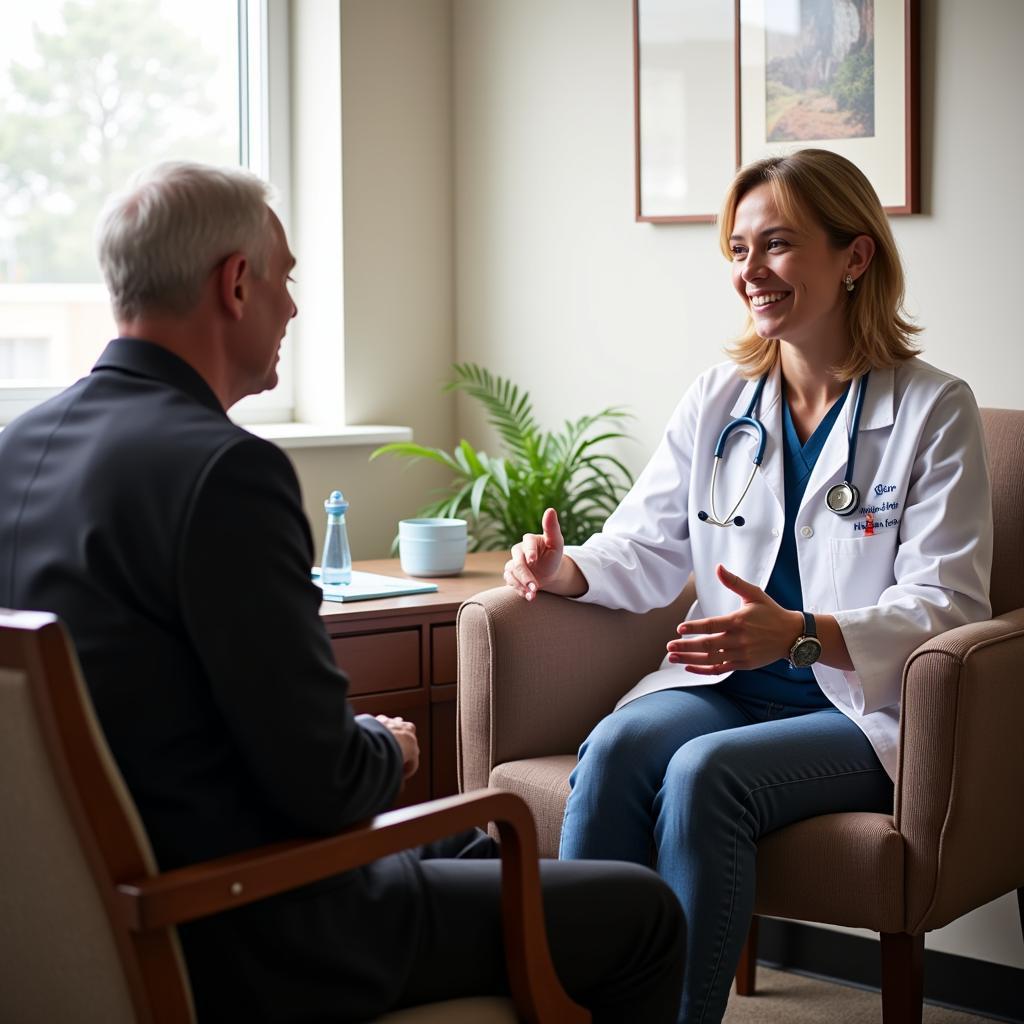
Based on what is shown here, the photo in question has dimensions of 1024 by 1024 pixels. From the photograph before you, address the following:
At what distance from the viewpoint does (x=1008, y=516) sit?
2.35m

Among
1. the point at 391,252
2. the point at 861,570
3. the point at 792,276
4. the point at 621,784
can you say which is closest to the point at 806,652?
the point at 861,570

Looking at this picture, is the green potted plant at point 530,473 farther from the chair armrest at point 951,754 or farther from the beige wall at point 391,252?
the chair armrest at point 951,754

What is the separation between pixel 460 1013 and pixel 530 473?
177 centimetres

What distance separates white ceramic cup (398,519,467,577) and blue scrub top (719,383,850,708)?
0.77 meters

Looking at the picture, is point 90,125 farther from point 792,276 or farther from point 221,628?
point 221,628

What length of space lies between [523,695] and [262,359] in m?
0.95

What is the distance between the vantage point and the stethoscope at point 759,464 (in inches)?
88.2

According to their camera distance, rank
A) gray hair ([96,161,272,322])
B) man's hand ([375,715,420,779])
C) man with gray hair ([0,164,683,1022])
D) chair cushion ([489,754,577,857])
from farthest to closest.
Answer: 1. chair cushion ([489,754,577,857])
2. man's hand ([375,715,420,779])
3. gray hair ([96,161,272,322])
4. man with gray hair ([0,164,683,1022])

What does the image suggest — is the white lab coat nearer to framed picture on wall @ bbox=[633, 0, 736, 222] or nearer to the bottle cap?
the bottle cap

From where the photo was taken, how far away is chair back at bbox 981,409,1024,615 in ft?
7.66

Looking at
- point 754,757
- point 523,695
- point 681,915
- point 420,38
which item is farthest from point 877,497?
point 420,38

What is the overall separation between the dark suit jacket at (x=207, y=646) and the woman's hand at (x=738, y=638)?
73cm

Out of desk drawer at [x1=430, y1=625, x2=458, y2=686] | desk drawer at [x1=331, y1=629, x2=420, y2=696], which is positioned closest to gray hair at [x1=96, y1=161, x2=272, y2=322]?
desk drawer at [x1=331, y1=629, x2=420, y2=696]

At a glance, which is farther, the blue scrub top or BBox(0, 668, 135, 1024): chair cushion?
the blue scrub top
